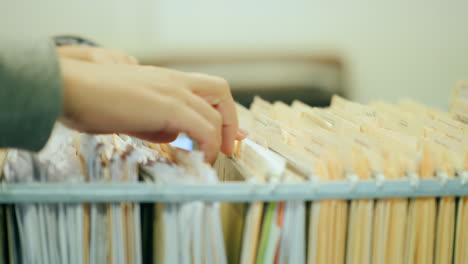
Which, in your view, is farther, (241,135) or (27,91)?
(241,135)

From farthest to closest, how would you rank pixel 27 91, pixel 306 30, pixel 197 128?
pixel 306 30 < pixel 197 128 < pixel 27 91

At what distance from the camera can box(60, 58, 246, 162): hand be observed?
58 centimetres

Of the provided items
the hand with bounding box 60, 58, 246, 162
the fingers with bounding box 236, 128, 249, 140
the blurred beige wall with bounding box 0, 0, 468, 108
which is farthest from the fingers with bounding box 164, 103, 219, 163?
the blurred beige wall with bounding box 0, 0, 468, 108

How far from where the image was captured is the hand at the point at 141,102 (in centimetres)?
58

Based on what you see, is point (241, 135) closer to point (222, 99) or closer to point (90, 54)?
point (222, 99)

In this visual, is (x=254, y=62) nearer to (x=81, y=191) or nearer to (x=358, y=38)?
(x=358, y=38)

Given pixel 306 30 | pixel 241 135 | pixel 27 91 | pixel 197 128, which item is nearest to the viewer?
pixel 27 91

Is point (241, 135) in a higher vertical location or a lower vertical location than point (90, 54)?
lower

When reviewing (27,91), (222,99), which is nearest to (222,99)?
(222,99)

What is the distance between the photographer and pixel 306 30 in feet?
5.20

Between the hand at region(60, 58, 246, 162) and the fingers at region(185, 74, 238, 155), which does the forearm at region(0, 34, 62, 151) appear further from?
the fingers at region(185, 74, 238, 155)

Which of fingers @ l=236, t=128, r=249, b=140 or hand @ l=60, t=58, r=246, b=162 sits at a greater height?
hand @ l=60, t=58, r=246, b=162

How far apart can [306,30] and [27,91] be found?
1184 millimetres

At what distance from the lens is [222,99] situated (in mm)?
734
